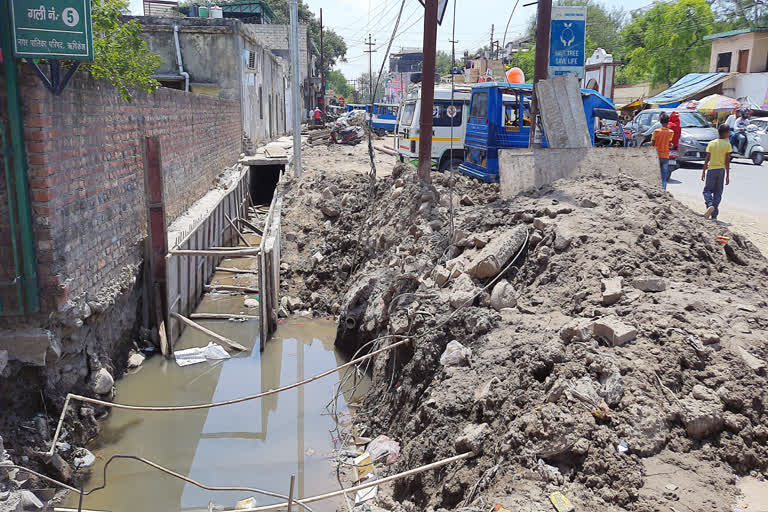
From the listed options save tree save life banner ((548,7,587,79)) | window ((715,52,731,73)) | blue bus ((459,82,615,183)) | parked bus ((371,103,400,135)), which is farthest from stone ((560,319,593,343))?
window ((715,52,731,73))

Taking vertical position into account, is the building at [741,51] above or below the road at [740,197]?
above

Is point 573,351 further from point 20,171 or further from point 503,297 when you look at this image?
point 20,171

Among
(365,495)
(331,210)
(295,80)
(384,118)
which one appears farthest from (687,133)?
(384,118)

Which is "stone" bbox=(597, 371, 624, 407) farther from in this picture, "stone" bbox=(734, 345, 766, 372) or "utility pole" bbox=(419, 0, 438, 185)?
"utility pole" bbox=(419, 0, 438, 185)

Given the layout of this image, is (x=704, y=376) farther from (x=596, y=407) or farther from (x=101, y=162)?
(x=101, y=162)

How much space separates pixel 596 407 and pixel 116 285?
5482mm

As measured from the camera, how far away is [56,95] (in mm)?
5309

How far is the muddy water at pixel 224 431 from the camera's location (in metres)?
5.46

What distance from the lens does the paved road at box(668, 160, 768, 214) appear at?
12.1 m

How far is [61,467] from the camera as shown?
514 centimetres

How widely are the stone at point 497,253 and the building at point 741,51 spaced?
34.6 m

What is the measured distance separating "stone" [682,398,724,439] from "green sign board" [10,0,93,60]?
5338mm


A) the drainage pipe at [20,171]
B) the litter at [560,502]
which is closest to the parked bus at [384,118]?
the drainage pipe at [20,171]

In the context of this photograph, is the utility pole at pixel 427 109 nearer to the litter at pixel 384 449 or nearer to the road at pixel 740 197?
the road at pixel 740 197
